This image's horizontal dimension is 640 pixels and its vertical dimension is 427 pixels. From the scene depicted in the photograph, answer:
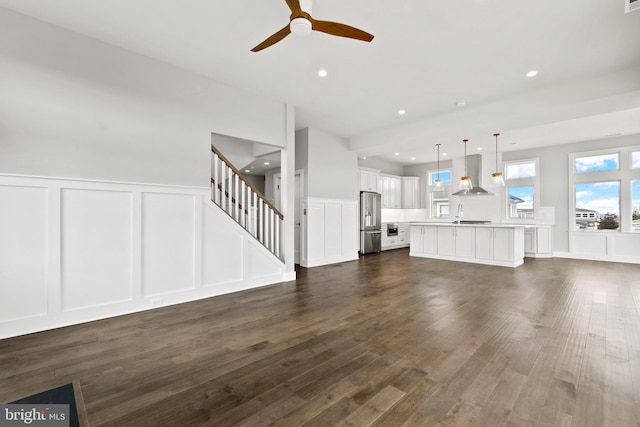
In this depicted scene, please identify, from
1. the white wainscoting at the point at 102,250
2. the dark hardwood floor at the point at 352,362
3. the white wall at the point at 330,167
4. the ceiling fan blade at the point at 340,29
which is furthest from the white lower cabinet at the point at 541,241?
the white wainscoting at the point at 102,250

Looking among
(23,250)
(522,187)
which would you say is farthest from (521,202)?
(23,250)

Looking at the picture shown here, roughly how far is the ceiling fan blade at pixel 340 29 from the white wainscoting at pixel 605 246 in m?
8.63

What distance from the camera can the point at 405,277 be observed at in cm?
520

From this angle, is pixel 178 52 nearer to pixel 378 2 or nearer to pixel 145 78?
pixel 145 78

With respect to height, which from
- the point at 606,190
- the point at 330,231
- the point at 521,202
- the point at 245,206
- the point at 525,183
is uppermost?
the point at 525,183

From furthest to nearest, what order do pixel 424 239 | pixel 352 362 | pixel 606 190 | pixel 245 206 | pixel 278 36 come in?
pixel 424 239 → pixel 606 190 → pixel 245 206 → pixel 278 36 → pixel 352 362

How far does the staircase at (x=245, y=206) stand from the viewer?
4.29m

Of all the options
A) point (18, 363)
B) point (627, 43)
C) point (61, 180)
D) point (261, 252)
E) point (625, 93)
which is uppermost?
point (627, 43)

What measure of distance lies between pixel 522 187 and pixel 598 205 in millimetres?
1737

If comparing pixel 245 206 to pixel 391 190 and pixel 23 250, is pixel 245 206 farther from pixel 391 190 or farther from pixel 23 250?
pixel 391 190

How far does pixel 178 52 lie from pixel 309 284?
3794mm

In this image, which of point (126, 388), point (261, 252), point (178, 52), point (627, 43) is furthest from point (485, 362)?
point (178, 52)

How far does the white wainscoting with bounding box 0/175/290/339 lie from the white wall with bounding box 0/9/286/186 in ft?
0.77

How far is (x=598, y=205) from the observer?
7367mm
